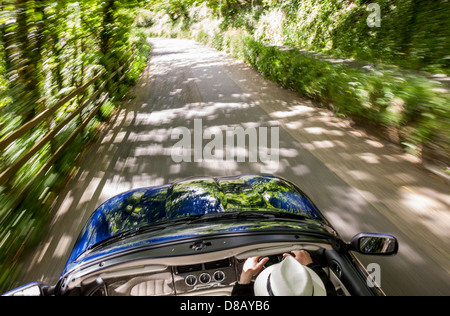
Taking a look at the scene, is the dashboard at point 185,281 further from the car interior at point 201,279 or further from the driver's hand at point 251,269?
the driver's hand at point 251,269

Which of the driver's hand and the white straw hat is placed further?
the driver's hand

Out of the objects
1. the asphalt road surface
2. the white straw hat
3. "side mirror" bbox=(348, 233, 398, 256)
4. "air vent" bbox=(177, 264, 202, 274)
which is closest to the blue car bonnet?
"side mirror" bbox=(348, 233, 398, 256)

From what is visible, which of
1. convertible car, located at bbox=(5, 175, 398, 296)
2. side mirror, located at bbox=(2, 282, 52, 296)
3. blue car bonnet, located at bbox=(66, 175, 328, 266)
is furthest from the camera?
blue car bonnet, located at bbox=(66, 175, 328, 266)

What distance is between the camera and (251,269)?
194cm

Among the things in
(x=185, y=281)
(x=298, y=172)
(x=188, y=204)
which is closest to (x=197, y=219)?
(x=188, y=204)

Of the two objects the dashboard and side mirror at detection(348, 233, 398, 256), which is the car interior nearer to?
the dashboard

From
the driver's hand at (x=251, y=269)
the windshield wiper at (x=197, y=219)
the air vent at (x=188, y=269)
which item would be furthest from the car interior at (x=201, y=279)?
the windshield wiper at (x=197, y=219)

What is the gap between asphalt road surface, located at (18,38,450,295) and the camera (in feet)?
10.4

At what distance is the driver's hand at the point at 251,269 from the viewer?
1924 mm

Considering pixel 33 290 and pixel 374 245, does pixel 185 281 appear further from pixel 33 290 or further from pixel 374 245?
pixel 374 245

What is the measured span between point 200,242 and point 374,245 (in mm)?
1200

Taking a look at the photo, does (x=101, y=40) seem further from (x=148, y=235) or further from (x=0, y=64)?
(x=148, y=235)

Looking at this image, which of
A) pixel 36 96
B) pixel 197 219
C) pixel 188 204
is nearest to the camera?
pixel 197 219
